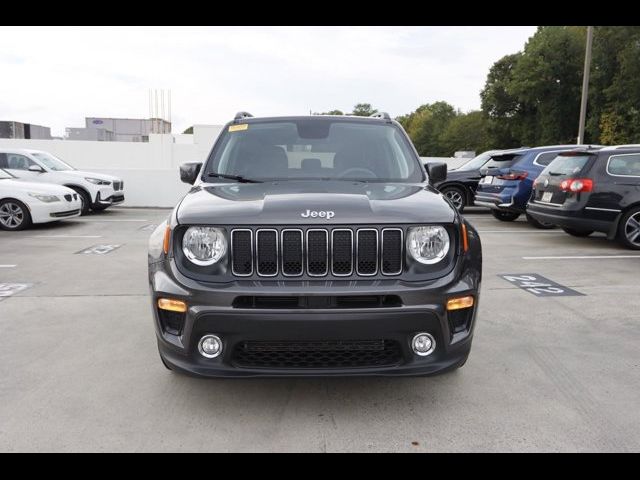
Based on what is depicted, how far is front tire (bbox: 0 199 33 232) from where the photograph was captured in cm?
1034

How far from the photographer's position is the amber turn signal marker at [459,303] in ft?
9.37

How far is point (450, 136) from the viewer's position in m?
85.6

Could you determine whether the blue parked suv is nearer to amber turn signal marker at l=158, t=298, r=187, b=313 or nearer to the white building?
amber turn signal marker at l=158, t=298, r=187, b=313

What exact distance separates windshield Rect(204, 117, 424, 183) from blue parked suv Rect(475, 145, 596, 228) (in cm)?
742

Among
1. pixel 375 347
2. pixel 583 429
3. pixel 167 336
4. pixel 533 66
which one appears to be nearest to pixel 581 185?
pixel 583 429

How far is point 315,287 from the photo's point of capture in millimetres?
2764

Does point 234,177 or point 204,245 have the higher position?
point 234,177

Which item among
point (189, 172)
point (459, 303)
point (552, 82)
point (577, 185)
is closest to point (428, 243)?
point (459, 303)

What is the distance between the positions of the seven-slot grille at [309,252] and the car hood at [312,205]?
0.06 metres

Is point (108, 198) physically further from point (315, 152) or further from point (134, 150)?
point (134, 150)

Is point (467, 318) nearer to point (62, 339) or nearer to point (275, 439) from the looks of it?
point (275, 439)

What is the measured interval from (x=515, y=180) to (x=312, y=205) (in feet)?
30.0

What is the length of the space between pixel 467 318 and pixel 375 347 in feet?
1.78

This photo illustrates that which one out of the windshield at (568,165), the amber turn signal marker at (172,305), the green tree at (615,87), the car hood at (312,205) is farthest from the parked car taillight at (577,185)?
the green tree at (615,87)
